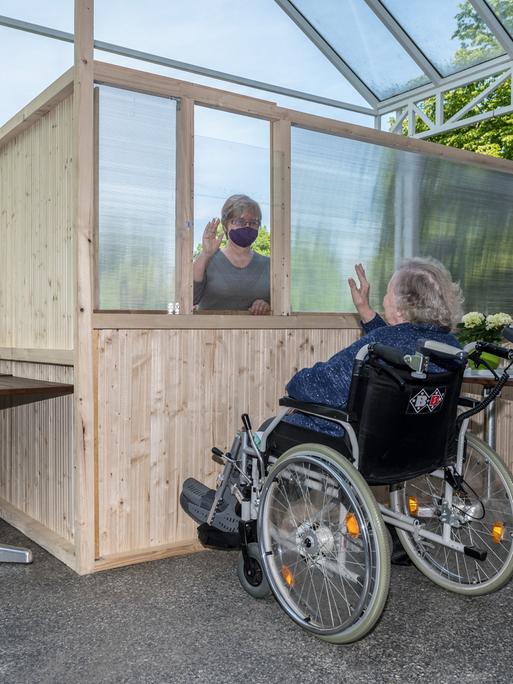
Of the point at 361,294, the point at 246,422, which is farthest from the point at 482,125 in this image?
the point at 246,422

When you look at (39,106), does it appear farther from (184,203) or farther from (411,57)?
(411,57)

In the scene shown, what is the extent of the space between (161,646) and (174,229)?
159 cm

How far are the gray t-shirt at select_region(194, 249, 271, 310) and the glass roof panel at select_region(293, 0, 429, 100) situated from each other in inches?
202

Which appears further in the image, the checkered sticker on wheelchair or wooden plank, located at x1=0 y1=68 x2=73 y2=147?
wooden plank, located at x1=0 y1=68 x2=73 y2=147

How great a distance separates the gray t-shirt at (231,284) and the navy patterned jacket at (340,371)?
2.68ft

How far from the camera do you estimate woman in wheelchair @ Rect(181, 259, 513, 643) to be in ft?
6.72

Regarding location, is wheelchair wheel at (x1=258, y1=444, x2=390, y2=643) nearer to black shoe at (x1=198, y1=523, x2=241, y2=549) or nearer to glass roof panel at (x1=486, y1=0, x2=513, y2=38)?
black shoe at (x1=198, y1=523, x2=241, y2=549)

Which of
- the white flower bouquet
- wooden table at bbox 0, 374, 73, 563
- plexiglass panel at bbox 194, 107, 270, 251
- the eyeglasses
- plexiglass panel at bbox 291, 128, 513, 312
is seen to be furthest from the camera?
the white flower bouquet

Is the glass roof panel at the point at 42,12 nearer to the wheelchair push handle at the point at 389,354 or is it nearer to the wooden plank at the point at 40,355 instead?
the wooden plank at the point at 40,355

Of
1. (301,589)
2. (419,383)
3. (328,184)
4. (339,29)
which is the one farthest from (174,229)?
(339,29)

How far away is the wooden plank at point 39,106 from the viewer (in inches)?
108

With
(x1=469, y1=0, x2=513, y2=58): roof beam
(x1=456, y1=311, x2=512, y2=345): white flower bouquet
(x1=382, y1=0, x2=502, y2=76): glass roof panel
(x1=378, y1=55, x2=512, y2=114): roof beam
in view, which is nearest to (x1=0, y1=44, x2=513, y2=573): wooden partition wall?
(x1=456, y1=311, x2=512, y2=345): white flower bouquet

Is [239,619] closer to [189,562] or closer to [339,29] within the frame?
[189,562]

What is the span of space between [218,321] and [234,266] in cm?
28
